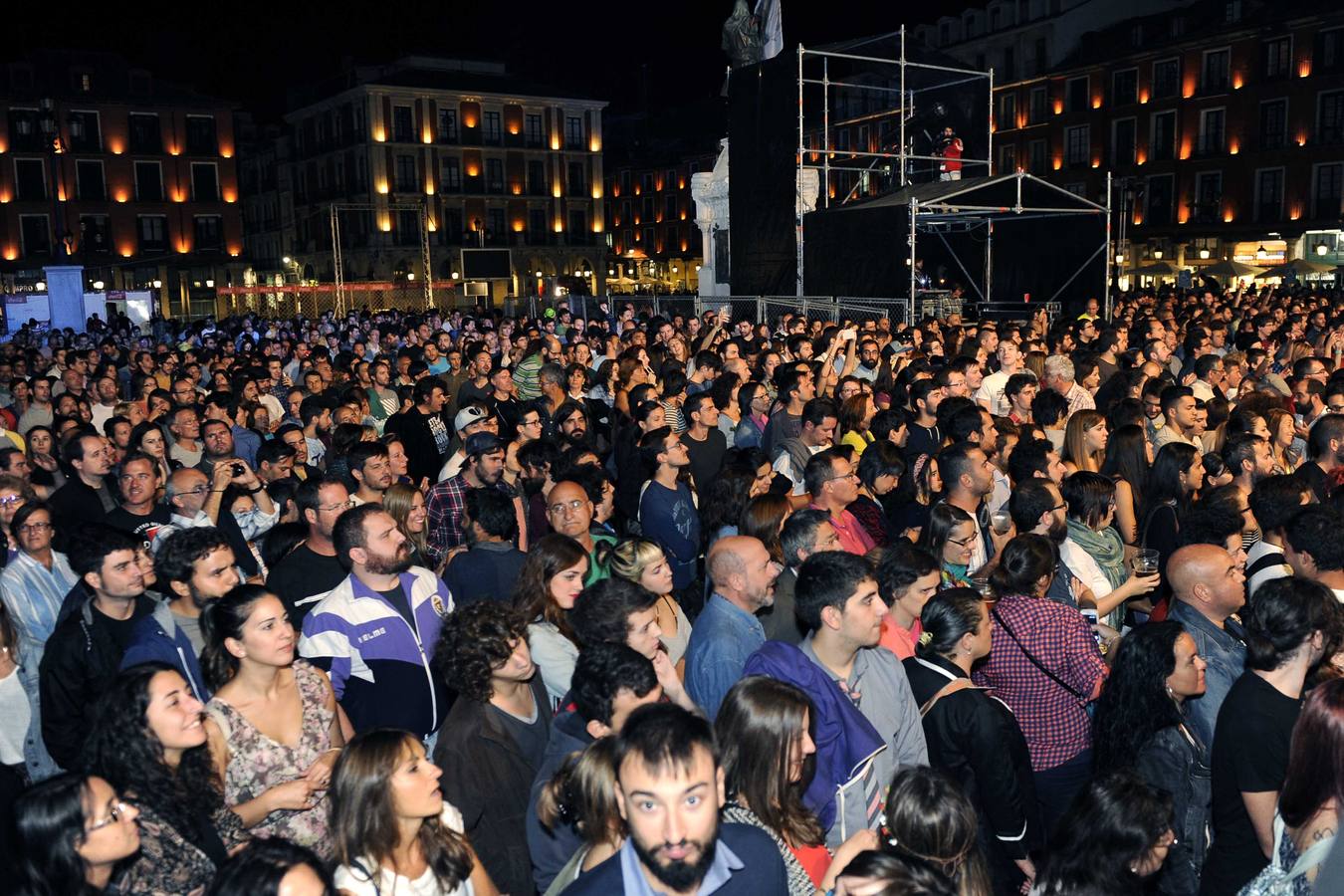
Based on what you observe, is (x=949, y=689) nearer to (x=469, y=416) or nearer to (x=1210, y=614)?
(x=1210, y=614)

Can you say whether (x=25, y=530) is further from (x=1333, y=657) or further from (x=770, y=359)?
(x=770, y=359)

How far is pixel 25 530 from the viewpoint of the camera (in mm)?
5473

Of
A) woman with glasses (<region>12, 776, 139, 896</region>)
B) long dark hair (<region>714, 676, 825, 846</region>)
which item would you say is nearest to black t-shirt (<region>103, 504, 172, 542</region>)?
woman with glasses (<region>12, 776, 139, 896</region>)

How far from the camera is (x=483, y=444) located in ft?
22.7

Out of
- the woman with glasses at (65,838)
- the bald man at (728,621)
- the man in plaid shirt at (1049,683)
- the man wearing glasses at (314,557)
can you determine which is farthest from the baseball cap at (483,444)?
the woman with glasses at (65,838)

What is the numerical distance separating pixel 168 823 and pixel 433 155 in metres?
60.8

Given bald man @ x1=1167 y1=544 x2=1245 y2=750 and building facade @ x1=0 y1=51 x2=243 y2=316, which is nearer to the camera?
bald man @ x1=1167 y1=544 x2=1245 y2=750

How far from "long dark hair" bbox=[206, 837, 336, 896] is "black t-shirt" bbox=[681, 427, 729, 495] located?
5.35 m

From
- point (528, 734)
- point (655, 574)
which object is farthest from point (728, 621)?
point (528, 734)

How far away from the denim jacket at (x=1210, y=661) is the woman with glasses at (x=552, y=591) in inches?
94.2

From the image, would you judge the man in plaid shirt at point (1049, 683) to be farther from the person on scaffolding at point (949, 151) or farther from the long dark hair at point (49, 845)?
the person on scaffolding at point (949, 151)

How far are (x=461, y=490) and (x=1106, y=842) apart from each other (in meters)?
4.43

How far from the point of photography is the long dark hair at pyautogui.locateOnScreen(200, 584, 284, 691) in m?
3.95

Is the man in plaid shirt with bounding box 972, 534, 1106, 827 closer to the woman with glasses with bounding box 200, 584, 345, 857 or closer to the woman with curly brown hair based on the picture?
the woman with curly brown hair
